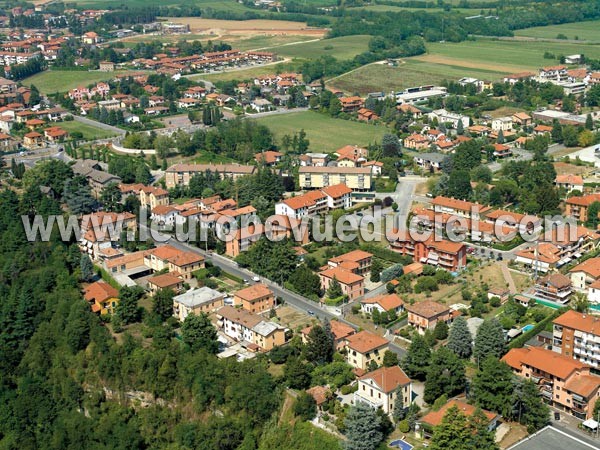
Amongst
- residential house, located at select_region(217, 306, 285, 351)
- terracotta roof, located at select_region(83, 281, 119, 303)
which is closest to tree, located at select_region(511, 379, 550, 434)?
residential house, located at select_region(217, 306, 285, 351)

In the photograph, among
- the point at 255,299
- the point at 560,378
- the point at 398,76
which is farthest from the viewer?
the point at 398,76

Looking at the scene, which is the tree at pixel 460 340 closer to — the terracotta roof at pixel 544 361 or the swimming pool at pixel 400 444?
the terracotta roof at pixel 544 361

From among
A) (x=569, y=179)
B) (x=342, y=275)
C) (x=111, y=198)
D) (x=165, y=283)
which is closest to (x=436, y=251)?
(x=342, y=275)

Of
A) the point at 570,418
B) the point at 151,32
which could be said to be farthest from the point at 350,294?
the point at 151,32

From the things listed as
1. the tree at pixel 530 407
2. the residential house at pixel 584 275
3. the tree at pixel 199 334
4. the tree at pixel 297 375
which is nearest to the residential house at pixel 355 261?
the tree at pixel 199 334

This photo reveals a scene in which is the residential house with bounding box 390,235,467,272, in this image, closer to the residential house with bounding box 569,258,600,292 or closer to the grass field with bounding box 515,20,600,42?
the residential house with bounding box 569,258,600,292

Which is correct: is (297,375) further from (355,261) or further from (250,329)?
(355,261)
